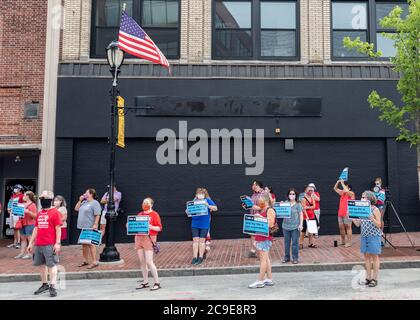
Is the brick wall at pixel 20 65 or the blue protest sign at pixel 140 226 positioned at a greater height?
the brick wall at pixel 20 65

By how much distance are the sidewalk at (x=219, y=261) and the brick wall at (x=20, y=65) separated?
389 centimetres

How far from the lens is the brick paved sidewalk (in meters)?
9.81


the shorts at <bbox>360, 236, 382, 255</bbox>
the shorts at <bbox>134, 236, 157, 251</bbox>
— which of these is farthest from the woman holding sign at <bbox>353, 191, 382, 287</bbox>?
the shorts at <bbox>134, 236, 157, 251</bbox>

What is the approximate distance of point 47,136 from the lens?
13.7 metres

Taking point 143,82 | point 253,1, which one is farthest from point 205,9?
point 143,82

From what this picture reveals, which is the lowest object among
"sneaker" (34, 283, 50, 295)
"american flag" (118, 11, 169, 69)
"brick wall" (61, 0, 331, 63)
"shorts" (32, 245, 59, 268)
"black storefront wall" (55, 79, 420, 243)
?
"sneaker" (34, 283, 50, 295)

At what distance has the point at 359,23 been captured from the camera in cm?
1474

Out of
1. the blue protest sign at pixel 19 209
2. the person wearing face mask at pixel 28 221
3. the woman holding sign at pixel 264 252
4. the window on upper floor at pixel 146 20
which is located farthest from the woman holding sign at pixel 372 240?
the window on upper floor at pixel 146 20

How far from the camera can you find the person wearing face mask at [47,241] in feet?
24.7

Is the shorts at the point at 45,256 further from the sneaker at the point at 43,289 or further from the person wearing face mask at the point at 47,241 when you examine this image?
the sneaker at the point at 43,289

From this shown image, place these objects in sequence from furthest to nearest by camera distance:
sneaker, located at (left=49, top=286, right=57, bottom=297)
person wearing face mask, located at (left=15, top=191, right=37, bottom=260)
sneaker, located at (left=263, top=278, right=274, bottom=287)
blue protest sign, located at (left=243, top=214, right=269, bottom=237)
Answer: person wearing face mask, located at (left=15, top=191, right=37, bottom=260) < sneaker, located at (left=263, top=278, right=274, bottom=287) < blue protest sign, located at (left=243, top=214, right=269, bottom=237) < sneaker, located at (left=49, top=286, right=57, bottom=297)

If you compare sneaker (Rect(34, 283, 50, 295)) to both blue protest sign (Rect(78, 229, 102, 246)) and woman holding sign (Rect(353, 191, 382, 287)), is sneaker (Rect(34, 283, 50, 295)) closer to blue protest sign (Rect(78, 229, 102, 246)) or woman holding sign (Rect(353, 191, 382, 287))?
blue protest sign (Rect(78, 229, 102, 246))

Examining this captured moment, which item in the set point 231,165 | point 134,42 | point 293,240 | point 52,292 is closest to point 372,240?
point 293,240

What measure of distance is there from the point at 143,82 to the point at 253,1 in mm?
4652
